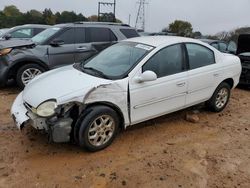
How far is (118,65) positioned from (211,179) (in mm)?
2180

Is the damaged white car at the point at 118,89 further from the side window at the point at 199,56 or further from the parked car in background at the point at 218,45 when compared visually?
the parked car in background at the point at 218,45

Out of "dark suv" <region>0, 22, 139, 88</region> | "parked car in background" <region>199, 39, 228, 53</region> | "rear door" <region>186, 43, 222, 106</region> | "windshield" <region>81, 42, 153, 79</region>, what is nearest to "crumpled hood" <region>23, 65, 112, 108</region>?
"windshield" <region>81, 42, 153, 79</region>

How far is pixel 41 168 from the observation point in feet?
12.4

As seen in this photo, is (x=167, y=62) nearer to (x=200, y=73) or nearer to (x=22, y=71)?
(x=200, y=73)

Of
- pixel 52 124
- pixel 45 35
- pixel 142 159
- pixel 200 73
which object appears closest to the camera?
pixel 52 124

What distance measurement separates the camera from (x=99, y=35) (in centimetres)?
798

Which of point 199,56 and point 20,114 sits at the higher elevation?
point 199,56

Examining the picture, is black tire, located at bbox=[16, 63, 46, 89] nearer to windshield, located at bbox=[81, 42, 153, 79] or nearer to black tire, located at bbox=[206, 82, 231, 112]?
windshield, located at bbox=[81, 42, 153, 79]

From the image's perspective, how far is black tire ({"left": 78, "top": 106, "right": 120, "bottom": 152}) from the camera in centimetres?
395

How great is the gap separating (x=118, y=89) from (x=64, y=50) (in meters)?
3.65

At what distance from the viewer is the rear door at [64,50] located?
7300 millimetres

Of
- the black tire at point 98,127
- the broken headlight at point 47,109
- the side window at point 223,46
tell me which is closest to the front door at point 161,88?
the black tire at point 98,127

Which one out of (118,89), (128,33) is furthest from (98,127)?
(128,33)

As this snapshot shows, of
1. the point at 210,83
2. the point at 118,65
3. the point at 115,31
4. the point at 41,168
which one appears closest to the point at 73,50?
the point at 115,31
